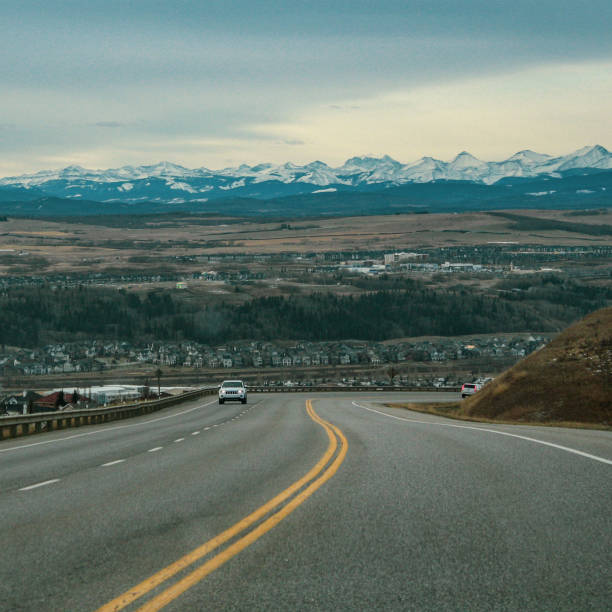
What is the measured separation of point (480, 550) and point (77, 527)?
14.4 feet

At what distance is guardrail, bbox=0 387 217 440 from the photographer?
2806 centimetres

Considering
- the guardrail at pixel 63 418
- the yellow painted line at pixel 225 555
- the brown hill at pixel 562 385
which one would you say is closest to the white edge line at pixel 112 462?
the yellow painted line at pixel 225 555

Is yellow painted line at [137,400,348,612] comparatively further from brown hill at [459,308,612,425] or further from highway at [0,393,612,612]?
brown hill at [459,308,612,425]

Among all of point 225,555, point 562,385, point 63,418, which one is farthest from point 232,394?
point 225,555

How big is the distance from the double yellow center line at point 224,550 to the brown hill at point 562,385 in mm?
31083

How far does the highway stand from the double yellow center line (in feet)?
0.06

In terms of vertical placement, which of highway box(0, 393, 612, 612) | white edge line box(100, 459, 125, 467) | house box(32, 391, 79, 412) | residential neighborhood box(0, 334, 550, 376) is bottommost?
residential neighborhood box(0, 334, 550, 376)

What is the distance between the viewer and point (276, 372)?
568 ft

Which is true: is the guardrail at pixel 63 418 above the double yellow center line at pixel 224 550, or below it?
below

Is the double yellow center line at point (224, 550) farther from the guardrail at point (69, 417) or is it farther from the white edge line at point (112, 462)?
the guardrail at point (69, 417)

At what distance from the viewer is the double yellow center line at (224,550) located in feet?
22.6

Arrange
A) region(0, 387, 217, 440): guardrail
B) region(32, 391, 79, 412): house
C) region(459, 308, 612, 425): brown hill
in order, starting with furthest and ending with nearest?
region(32, 391, 79, 412): house
region(459, 308, 612, 425): brown hill
region(0, 387, 217, 440): guardrail

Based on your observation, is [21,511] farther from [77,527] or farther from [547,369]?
[547,369]

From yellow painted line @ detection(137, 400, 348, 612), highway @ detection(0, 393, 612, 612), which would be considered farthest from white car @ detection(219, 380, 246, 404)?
yellow painted line @ detection(137, 400, 348, 612)
